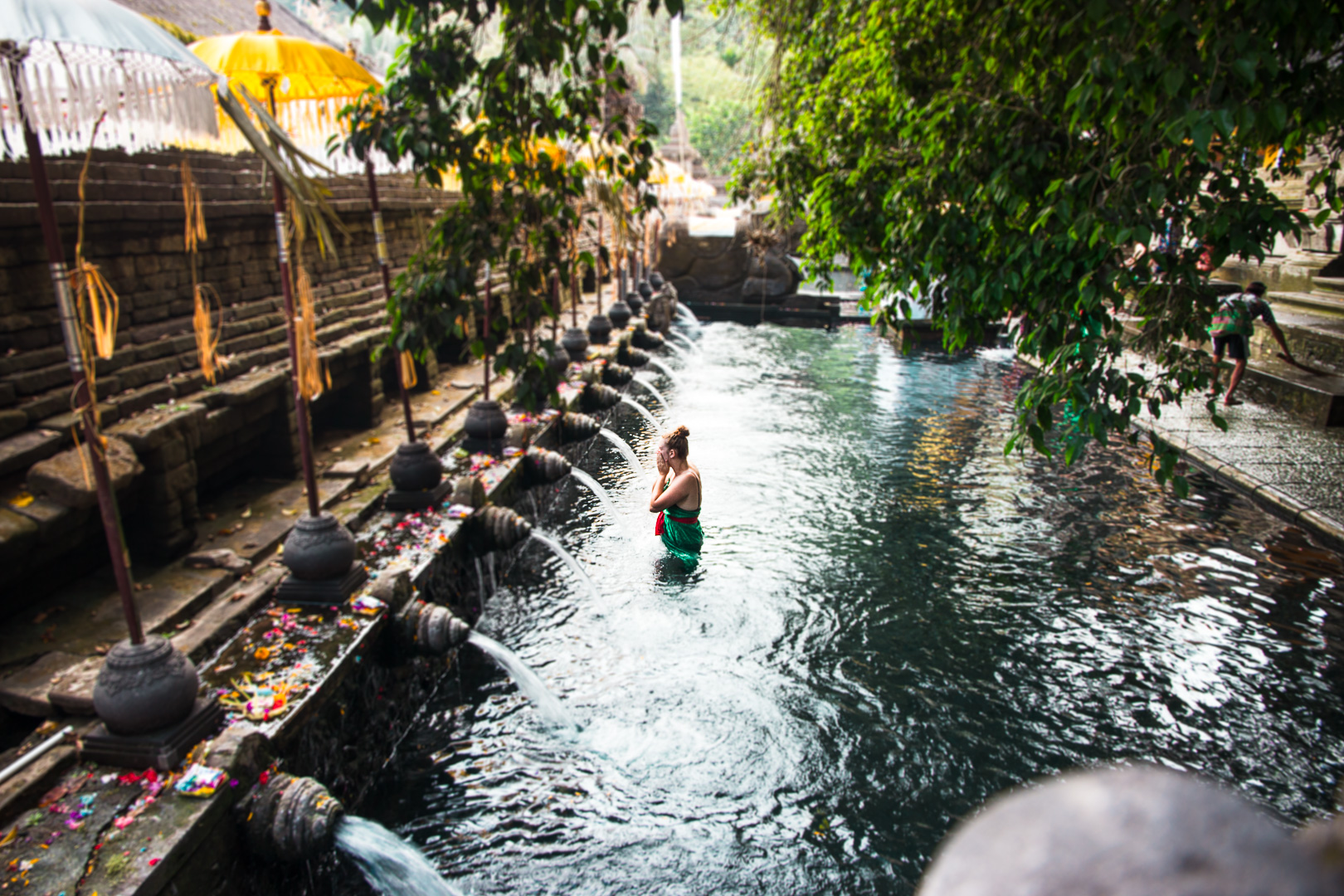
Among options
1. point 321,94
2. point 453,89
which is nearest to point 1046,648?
point 453,89

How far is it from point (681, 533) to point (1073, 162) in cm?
399

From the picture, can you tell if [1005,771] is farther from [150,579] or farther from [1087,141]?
[150,579]

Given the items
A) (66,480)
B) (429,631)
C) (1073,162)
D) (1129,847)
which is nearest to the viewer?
(1129,847)

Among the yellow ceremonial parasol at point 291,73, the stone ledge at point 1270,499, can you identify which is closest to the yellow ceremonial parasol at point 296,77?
the yellow ceremonial parasol at point 291,73

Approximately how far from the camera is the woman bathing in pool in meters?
6.46

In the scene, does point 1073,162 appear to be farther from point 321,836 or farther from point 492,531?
point 321,836

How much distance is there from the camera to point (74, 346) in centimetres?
306

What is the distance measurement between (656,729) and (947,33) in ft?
18.5

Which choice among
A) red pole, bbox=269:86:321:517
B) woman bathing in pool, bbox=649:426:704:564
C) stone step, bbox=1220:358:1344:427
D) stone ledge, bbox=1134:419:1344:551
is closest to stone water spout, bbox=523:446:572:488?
woman bathing in pool, bbox=649:426:704:564

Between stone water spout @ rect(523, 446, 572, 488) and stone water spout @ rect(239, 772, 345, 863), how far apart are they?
15.4 ft

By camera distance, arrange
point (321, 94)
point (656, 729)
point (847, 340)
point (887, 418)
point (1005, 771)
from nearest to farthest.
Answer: point (1005, 771), point (656, 729), point (321, 94), point (887, 418), point (847, 340)

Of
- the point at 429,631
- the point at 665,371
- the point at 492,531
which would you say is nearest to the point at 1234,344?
the point at 665,371

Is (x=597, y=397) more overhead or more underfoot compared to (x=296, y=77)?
more underfoot

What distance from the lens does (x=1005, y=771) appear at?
15.2 ft
